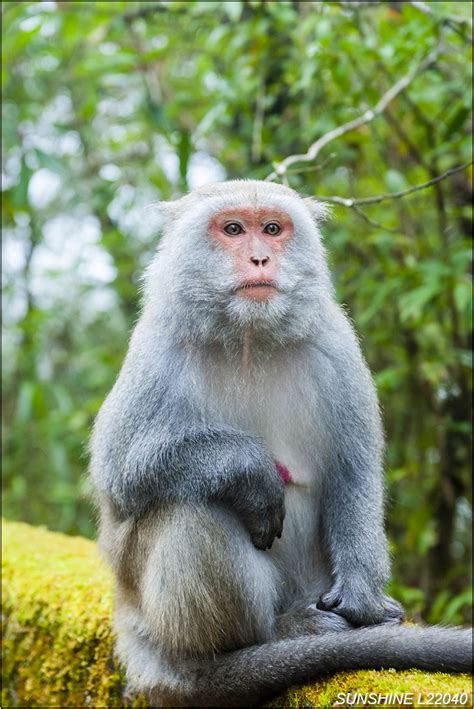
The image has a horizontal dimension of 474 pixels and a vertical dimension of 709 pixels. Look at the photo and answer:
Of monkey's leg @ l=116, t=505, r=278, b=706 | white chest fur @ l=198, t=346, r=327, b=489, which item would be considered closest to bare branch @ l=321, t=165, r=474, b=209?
white chest fur @ l=198, t=346, r=327, b=489

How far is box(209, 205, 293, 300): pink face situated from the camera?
356cm

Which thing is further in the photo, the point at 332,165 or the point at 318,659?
the point at 332,165

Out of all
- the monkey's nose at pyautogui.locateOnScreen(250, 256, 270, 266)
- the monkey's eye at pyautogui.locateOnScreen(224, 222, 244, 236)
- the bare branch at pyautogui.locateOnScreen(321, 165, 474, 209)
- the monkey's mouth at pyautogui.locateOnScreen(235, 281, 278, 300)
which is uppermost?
the bare branch at pyautogui.locateOnScreen(321, 165, 474, 209)

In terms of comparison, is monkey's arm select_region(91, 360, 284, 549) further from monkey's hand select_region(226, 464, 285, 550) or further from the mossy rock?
the mossy rock

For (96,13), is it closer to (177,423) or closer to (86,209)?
(86,209)

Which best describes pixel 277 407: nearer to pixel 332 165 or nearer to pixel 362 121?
pixel 362 121

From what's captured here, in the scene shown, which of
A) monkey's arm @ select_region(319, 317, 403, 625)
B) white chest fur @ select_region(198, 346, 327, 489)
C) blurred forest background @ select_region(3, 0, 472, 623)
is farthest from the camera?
blurred forest background @ select_region(3, 0, 472, 623)

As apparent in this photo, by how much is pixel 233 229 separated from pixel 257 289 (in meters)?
0.36

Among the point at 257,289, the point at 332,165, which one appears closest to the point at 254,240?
the point at 257,289

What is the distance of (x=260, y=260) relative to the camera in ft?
11.7

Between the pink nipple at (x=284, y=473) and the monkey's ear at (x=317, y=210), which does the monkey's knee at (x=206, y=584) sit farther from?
the monkey's ear at (x=317, y=210)

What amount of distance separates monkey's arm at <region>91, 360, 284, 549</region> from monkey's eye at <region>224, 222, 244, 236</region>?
753mm

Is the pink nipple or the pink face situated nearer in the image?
the pink face

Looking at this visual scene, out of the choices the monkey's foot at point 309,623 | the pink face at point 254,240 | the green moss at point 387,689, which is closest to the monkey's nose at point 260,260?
the pink face at point 254,240
